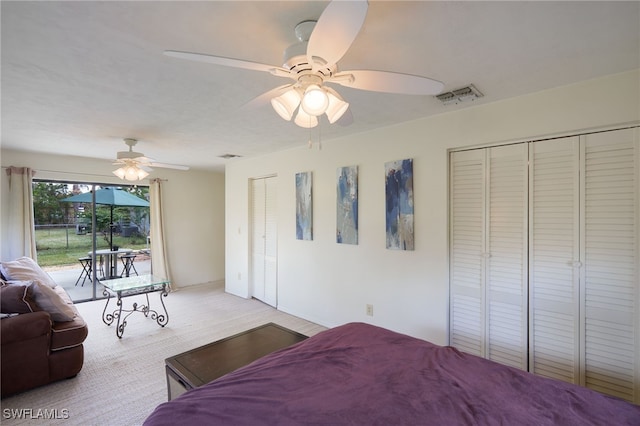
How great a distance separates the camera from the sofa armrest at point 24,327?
225 cm

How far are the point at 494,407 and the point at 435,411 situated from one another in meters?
0.25

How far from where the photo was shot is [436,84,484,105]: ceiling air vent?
7.17 feet

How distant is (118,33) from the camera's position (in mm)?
1481

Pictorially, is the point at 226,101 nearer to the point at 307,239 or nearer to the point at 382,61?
the point at 382,61

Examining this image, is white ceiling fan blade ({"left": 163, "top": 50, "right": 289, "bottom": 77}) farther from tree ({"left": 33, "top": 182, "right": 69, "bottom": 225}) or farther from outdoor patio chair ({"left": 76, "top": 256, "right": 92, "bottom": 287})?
outdoor patio chair ({"left": 76, "top": 256, "right": 92, "bottom": 287})

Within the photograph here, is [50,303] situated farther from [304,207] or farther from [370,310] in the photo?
[370,310]

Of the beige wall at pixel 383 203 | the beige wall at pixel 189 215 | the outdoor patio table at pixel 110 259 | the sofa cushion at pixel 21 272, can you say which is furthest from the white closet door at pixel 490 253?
the outdoor patio table at pixel 110 259

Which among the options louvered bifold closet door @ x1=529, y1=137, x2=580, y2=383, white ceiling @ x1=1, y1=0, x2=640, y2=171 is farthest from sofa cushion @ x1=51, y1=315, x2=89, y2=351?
louvered bifold closet door @ x1=529, y1=137, x2=580, y2=383

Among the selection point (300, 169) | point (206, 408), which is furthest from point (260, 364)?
point (300, 169)

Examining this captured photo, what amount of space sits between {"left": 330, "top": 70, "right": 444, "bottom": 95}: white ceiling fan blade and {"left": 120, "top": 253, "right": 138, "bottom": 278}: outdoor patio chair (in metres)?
5.47

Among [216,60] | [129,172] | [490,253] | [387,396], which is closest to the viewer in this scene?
[216,60]

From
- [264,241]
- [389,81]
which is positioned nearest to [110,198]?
[264,241]

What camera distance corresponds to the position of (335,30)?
3.31ft

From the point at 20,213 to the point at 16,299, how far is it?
255 centimetres
